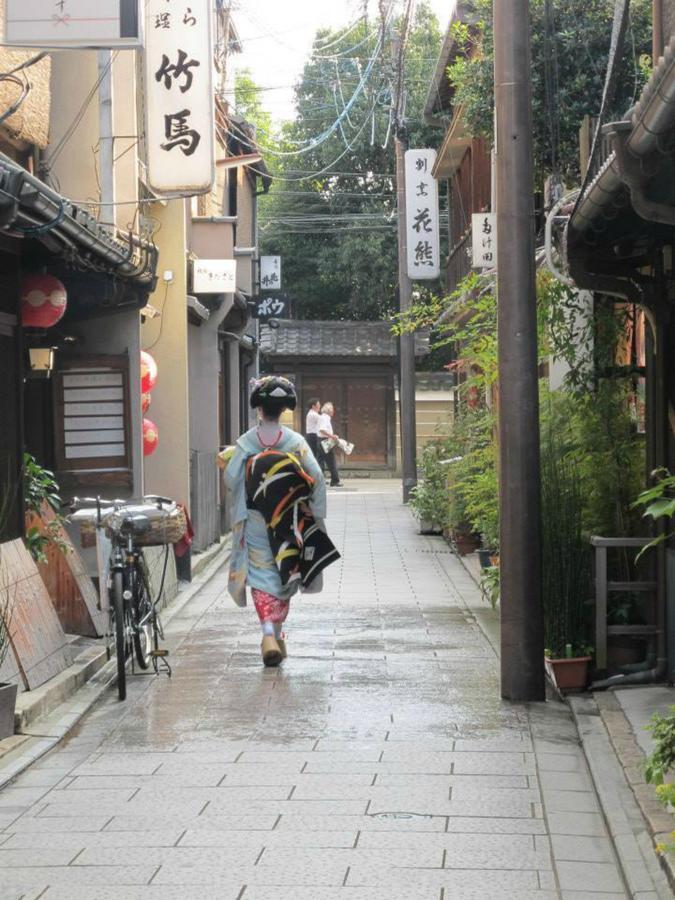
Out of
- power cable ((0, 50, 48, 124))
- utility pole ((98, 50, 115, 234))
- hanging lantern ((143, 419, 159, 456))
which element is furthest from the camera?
hanging lantern ((143, 419, 159, 456))

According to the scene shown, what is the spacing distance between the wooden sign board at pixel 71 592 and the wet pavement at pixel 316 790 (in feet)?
2.54

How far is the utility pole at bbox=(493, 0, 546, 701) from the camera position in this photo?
30.1 ft

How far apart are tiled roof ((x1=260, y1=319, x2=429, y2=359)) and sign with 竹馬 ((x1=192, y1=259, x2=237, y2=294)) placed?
63.3 feet

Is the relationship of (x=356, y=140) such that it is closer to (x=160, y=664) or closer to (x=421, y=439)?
(x=421, y=439)

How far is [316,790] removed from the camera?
700 cm

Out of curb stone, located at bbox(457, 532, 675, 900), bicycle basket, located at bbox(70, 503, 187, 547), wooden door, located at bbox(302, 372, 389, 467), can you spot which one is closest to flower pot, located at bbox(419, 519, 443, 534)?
bicycle basket, located at bbox(70, 503, 187, 547)

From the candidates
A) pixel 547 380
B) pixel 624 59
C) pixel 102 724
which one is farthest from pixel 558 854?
pixel 624 59

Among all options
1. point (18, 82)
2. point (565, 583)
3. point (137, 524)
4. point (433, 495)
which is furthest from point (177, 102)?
point (433, 495)

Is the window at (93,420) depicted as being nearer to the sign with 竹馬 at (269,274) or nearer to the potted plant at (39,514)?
the potted plant at (39,514)

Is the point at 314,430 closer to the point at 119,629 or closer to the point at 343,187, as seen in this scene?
the point at 343,187

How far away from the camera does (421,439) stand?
40.8m

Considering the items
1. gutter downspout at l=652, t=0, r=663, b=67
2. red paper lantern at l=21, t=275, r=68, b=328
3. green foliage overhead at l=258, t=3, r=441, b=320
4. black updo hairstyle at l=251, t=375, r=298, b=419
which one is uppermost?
green foliage overhead at l=258, t=3, r=441, b=320

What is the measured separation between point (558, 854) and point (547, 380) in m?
7.32

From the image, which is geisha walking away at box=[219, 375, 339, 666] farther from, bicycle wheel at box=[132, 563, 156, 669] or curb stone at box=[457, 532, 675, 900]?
curb stone at box=[457, 532, 675, 900]
